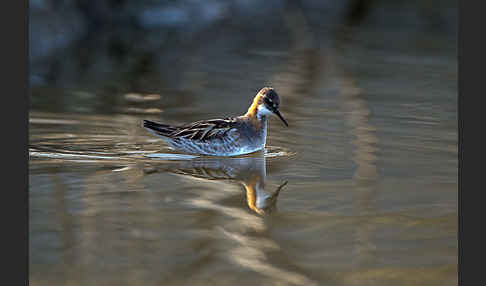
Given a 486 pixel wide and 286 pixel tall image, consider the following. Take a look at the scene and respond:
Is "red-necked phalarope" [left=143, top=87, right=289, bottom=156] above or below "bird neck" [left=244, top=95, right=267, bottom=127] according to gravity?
below

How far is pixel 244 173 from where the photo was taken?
7109 mm

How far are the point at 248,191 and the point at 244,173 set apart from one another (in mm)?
689

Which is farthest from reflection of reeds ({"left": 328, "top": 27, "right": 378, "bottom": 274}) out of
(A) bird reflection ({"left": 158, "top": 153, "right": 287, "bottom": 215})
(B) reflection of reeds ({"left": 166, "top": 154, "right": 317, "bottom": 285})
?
(A) bird reflection ({"left": 158, "top": 153, "right": 287, "bottom": 215})

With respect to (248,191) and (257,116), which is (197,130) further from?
(248,191)

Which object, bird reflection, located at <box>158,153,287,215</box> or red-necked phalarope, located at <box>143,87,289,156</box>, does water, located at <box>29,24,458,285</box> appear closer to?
bird reflection, located at <box>158,153,287,215</box>

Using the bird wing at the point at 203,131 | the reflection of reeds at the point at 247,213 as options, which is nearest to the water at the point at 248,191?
the reflection of reeds at the point at 247,213

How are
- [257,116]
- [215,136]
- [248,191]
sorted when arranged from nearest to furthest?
[248,191] < [215,136] < [257,116]

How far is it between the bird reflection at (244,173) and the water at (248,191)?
0.8 inches

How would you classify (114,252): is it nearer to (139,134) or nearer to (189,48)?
(139,134)

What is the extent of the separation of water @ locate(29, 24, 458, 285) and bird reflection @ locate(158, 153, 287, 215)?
0.06 feet

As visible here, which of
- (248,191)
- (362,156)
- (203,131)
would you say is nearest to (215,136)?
(203,131)

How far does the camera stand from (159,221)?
5.52m

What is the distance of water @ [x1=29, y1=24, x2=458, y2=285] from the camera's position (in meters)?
4.71

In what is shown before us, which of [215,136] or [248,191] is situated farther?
[215,136]
